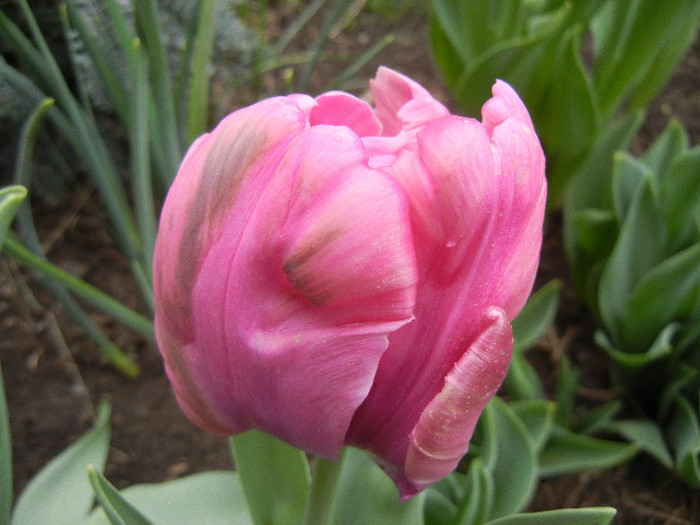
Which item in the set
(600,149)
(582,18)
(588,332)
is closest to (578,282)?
(588,332)

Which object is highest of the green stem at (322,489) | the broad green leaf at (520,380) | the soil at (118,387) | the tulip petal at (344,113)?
the tulip petal at (344,113)

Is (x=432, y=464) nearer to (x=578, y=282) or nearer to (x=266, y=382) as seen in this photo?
(x=266, y=382)

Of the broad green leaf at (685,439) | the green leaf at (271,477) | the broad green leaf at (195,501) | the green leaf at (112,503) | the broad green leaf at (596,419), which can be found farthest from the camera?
the broad green leaf at (596,419)

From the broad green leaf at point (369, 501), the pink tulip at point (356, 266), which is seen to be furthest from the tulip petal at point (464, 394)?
the broad green leaf at point (369, 501)

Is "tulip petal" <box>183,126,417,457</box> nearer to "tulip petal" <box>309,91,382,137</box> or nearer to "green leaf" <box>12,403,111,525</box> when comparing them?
"tulip petal" <box>309,91,382,137</box>

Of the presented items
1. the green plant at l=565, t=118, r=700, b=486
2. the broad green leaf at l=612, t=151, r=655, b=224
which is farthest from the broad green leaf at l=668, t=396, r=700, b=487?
the broad green leaf at l=612, t=151, r=655, b=224

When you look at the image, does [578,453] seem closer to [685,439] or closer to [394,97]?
[685,439]

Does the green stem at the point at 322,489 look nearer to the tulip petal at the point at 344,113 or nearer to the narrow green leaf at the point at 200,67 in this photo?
the tulip petal at the point at 344,113
